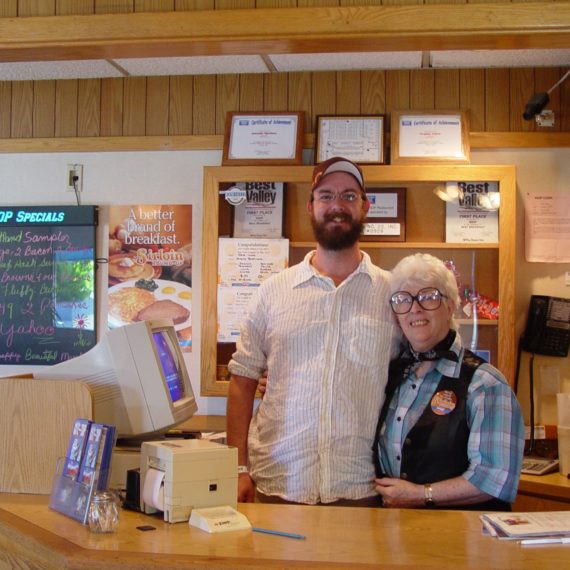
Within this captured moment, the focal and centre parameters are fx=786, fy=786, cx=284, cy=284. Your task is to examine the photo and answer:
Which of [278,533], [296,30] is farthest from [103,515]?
[296,30]

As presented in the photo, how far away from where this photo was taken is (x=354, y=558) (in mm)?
1682

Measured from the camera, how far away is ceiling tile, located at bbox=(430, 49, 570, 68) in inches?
146

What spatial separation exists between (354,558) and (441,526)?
15.0 inches

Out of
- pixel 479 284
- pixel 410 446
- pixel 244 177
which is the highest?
pixel 244 177

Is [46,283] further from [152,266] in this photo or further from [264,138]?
[264,138]

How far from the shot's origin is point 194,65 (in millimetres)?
4012

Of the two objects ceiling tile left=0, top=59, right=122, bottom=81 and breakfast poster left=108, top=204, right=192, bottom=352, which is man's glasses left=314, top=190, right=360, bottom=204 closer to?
breakfast poster left=108, top=204, right=192, bottom=352

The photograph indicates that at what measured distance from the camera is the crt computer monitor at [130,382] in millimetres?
2350

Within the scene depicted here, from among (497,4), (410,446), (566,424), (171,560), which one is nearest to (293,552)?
(171,560)

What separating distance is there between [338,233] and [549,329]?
1.62 meters

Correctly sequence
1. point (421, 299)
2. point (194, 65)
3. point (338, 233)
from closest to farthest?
point (421, 299), point (338, 233), point (194, 65)

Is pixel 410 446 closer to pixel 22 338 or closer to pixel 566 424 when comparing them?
pixel 566 424

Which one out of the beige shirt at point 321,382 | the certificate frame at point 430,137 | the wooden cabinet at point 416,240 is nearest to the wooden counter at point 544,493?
the wooden cabinet at point 416,240

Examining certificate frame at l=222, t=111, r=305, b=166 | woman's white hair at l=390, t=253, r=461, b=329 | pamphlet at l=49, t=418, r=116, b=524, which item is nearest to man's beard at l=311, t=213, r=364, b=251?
woman's white hair at l=390, t=253, r=461, b=329
